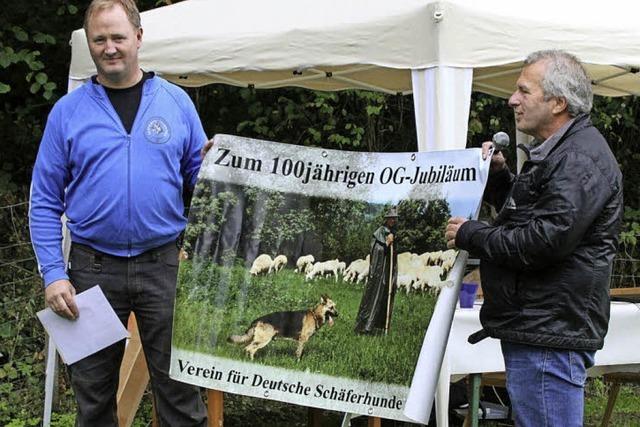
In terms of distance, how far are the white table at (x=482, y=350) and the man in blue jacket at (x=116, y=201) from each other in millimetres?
1176

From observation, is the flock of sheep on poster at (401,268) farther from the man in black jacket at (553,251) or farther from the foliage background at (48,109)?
the foliage background at (48,109)

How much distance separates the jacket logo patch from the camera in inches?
120

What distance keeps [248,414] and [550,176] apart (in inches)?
153

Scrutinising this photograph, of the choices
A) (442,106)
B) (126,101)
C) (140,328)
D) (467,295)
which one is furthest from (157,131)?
(467,295)

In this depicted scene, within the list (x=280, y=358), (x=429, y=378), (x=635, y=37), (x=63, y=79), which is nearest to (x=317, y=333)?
(x=280, y=358)

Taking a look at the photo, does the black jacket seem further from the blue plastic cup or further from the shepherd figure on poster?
the blue plastic cup

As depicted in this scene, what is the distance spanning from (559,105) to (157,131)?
125 centimetres

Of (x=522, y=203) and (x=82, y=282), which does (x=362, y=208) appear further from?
(x=82, y=282)

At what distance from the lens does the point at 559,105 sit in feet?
9.22

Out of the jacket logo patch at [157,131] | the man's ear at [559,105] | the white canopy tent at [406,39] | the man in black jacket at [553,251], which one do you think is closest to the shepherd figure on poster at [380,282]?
the man in black jacket at [553,251]

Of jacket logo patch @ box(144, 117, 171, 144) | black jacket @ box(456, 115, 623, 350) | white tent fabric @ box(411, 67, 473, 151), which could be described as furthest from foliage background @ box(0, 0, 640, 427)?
black jacket @ box(456, 115, 623, 350)

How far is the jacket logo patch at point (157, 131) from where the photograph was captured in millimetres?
3057

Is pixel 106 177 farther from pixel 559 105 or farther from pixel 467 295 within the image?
pixel 467 295

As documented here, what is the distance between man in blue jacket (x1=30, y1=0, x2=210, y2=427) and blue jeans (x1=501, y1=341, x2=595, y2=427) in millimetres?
1093
